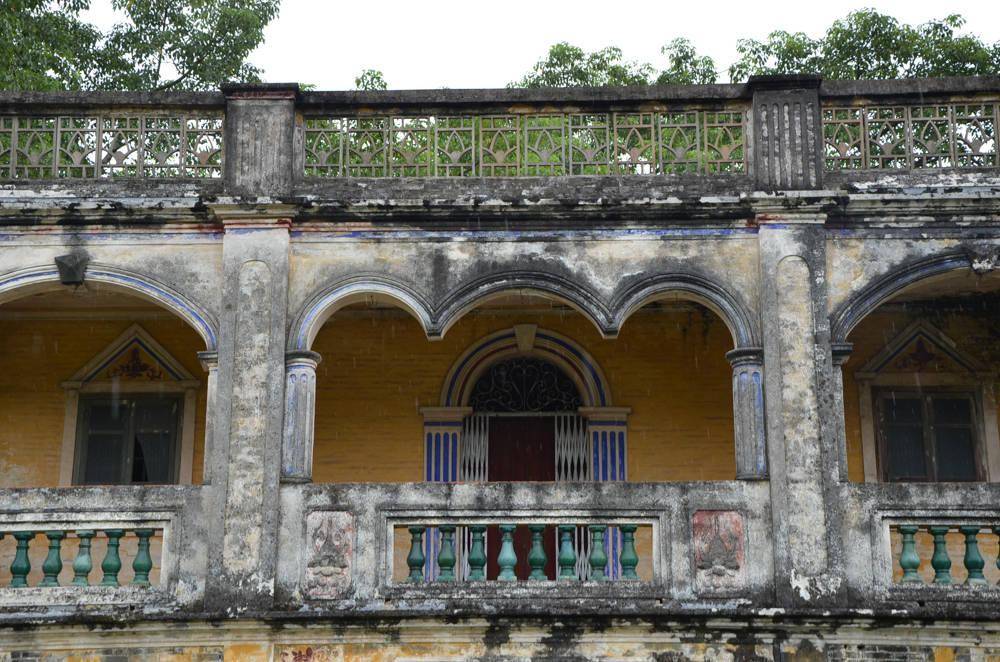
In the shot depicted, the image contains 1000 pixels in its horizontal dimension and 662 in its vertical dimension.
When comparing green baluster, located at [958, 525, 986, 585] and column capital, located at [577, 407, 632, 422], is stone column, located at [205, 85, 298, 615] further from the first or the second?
green baluster, located at [958, 525, 986, 585]

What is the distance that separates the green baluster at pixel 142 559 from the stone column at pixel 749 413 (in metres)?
4.40

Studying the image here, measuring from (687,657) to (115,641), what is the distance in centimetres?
408

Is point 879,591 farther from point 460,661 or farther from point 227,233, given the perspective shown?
point 227,233

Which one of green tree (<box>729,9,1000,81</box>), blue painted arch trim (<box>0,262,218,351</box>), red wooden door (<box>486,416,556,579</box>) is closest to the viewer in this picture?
blue painted arch trim (<box>0,262,218,351</box>)

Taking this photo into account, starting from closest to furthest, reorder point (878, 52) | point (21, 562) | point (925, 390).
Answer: point (21, 562) → point (925, 390) → point (878, 52)

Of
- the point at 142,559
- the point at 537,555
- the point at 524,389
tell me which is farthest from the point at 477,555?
the point at 524,389

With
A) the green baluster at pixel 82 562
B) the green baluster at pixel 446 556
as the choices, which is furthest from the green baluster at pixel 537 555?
the green baluster at pixel 82 562

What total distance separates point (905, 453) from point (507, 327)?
12.9 ft

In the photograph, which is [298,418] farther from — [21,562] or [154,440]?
[154,440]

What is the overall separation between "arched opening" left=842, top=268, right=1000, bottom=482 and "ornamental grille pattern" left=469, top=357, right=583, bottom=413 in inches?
105

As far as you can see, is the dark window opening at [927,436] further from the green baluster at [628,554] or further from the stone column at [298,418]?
the stone column at [298,418]

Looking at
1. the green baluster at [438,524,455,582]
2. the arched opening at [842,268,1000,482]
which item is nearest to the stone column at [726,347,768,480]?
the green baluster at [438,524,455,582]

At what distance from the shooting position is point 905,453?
12.4m

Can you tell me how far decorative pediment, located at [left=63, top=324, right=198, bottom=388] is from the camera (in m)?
12.7
